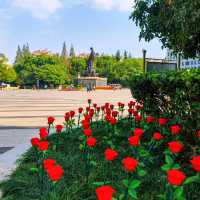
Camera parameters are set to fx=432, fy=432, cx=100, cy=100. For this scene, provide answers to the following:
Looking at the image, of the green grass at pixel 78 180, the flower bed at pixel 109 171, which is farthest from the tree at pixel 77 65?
the green grass at pixel 78 180

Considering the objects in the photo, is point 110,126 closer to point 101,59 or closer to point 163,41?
point 163,41

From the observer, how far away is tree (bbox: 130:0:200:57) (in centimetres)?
816

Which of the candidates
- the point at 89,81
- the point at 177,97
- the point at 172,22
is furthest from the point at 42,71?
the point at 177,97

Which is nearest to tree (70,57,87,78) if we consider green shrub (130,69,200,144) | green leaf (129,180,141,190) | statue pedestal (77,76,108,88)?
statue pedestal (77,76,108,88)

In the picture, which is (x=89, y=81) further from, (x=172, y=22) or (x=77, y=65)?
(x=172, y=22)

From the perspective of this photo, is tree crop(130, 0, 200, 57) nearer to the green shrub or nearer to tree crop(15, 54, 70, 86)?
the green shrub

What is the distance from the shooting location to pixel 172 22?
8.72m

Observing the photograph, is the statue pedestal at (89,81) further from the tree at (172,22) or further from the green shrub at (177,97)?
the green shrub at (177,97)

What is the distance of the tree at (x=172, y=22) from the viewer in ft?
26.8

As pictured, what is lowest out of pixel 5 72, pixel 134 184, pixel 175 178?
pixel 134 184

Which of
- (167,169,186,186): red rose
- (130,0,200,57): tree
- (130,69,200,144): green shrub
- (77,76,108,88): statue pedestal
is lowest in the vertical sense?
(77,76,108,88): statue pedestal

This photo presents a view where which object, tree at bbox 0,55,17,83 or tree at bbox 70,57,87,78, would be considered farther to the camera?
tree at bbox 70,57,87,78

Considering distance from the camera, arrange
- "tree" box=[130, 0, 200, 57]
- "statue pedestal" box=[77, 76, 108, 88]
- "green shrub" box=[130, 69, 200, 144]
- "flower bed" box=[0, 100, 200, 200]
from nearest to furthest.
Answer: "flower bed" box=[0, 100, 200, 200], "green shrub" box=[130, 69, 200, 144], "tree" box=[130, 0, 200, 57], "statue pedestal" box=[77, 76, 108, 88]

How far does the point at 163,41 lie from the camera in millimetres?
11711
